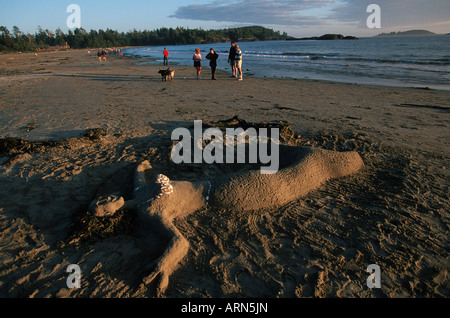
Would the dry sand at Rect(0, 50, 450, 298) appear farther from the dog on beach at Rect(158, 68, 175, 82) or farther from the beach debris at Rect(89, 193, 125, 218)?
the dog on beach at Rect(158, 68, 175, 82)

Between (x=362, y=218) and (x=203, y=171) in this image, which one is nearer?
(x=362, y=218)

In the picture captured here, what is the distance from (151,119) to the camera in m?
6.41

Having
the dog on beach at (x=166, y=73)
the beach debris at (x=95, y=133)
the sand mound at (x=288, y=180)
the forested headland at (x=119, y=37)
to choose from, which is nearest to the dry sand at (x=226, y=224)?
the beach debris at (x=95, y=133)

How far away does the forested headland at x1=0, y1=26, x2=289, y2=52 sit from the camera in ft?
224

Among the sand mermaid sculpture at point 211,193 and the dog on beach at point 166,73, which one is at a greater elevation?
the dog on beach at point 166,73

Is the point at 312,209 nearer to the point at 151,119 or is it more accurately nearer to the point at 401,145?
the point at 401,145

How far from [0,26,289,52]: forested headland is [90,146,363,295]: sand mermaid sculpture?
8534 cm

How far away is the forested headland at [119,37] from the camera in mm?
68188

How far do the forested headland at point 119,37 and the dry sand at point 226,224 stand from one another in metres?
83.3

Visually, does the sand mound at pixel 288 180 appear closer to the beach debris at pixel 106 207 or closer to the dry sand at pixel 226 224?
the dry sand at pixel 226 224

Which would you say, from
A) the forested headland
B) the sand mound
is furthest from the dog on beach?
the forested headland

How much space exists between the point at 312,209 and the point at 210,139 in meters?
2.56

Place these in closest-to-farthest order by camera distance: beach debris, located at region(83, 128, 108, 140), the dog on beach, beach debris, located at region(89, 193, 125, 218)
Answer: beach debris, located at region(89, 193, 125, 218) → beach debris, located at region(83, 128, 108, 140) → the dog on beach
